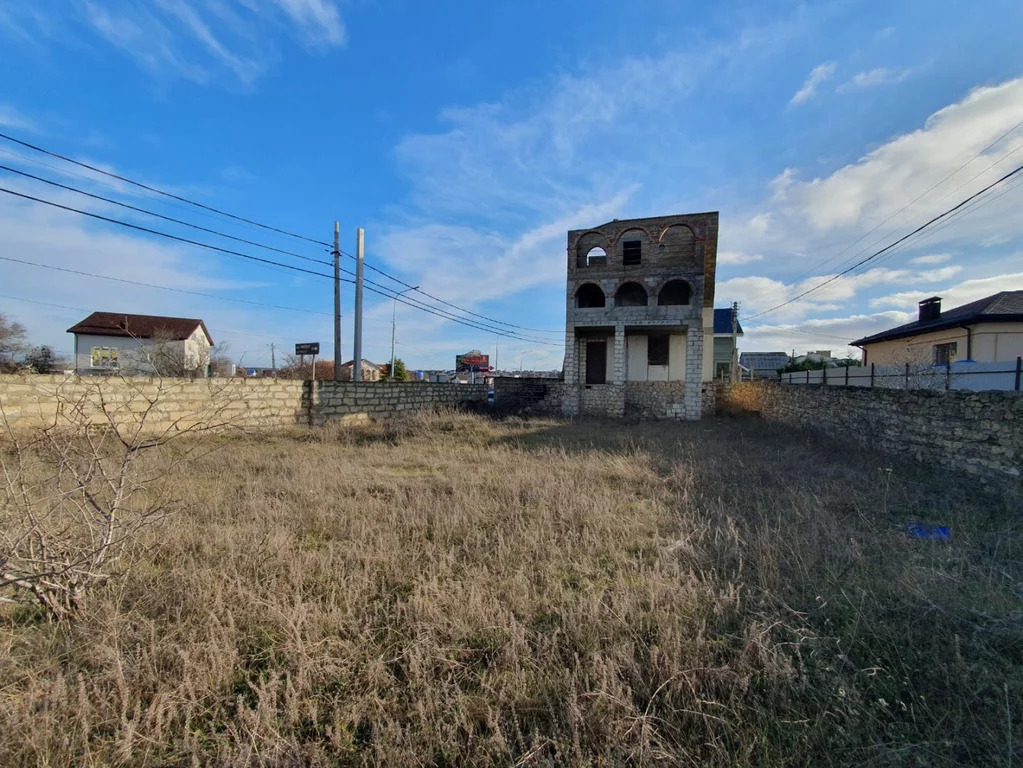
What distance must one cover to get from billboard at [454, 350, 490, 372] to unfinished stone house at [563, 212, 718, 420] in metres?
37.6

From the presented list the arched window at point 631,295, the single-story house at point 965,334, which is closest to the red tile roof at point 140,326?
the arched window at point 631,295

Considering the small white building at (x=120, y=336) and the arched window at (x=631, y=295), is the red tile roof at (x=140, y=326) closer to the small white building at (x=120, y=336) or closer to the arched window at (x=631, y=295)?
the small white building at (x=120, y=336)

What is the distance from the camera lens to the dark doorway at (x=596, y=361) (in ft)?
65.3

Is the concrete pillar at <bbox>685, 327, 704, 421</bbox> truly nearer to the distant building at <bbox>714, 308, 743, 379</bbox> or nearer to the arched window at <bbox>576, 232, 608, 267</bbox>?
the arched window at <bbox>576, 232, 608, 267</bbox>

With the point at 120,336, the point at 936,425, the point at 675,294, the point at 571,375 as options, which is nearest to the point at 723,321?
the point at 675,294

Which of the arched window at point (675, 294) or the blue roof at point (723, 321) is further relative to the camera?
the blue roof at point (723, 321)

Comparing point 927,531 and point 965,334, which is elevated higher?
point 965,334

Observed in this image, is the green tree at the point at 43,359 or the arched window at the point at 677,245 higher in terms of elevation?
the arched window at the point at 677,245

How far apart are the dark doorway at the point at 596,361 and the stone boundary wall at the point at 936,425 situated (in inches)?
341

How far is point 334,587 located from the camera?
9.60 feet

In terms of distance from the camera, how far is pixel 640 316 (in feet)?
58.1

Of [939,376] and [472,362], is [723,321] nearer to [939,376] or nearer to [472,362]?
[939,376]

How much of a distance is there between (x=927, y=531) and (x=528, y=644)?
4.74m

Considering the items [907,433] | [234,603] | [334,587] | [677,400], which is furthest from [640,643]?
[677,400]
